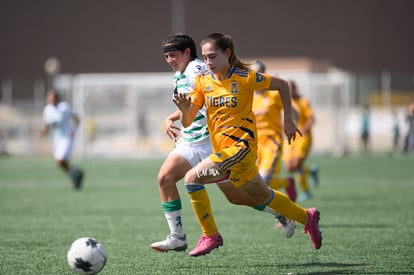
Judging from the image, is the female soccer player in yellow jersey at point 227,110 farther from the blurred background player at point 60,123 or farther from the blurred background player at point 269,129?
the blurred background player at point 60,123

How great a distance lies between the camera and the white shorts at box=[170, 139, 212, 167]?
7453mm

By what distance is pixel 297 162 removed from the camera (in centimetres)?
1382

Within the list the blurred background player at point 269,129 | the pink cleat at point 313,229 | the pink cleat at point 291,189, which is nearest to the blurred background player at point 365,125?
the pink cleat at point 291,189

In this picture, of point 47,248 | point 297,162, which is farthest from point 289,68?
point 47,248

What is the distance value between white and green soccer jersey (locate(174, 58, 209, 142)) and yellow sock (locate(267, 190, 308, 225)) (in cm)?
93

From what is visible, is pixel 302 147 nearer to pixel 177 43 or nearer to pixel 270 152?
pixel 270 152

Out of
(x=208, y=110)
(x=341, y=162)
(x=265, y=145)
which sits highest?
(x=208, y=110)

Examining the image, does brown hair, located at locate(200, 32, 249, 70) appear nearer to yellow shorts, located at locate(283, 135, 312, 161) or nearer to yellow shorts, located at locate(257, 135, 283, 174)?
yellow shorts, located at locate(257, 135, 283, 174)

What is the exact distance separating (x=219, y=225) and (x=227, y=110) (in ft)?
13.2

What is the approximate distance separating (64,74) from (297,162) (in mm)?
33283

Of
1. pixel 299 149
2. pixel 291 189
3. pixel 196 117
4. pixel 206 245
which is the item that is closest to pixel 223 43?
pixel 196 117

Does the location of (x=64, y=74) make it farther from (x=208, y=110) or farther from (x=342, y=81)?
(x=208, y=110)

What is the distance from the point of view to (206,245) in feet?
24.2

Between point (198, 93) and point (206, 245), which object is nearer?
point (198, 93)
